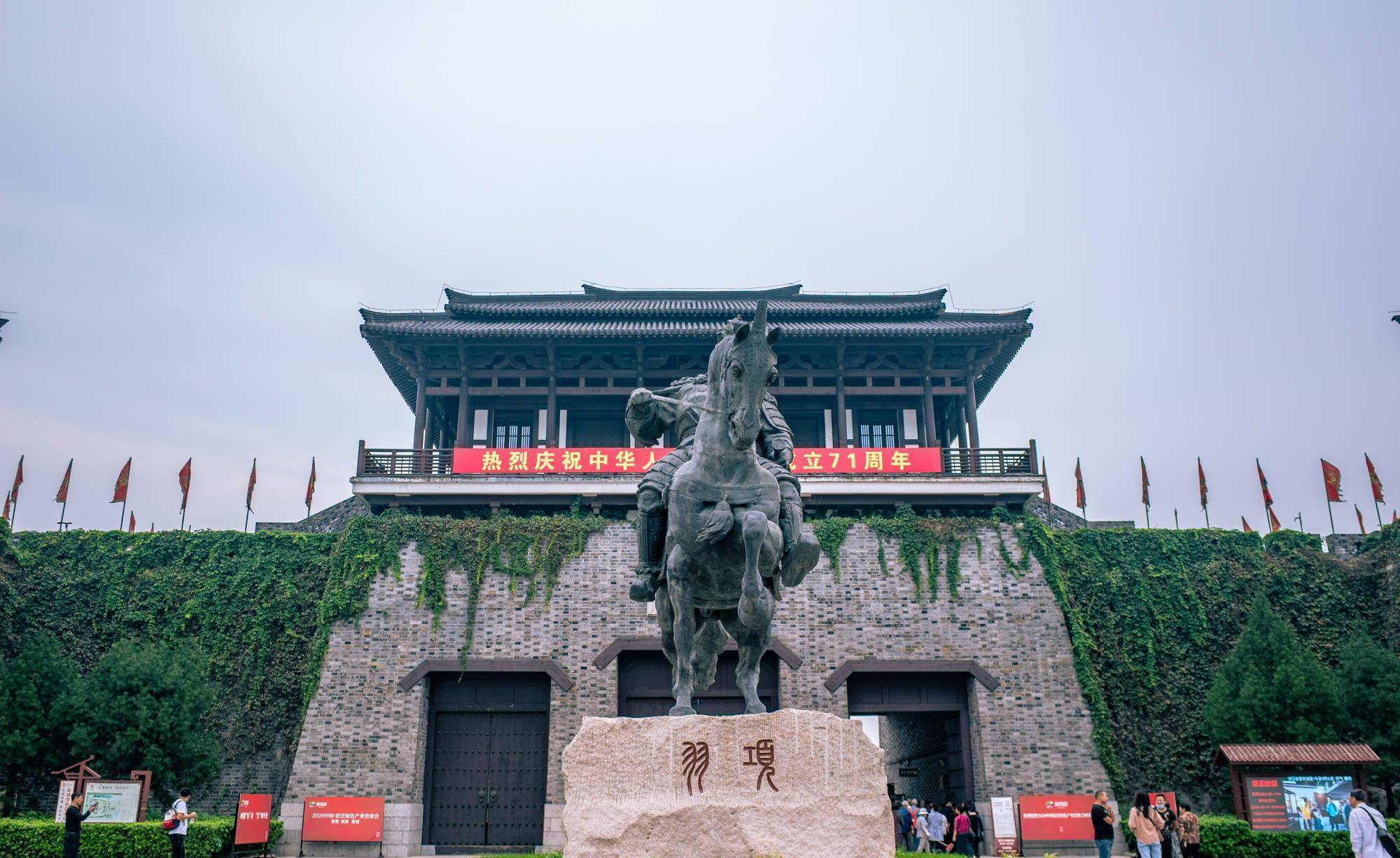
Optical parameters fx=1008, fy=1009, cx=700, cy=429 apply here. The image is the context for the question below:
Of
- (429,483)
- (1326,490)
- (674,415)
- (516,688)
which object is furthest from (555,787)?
(1326,490)

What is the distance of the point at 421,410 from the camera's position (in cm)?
2425

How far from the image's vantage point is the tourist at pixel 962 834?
50.6 ft

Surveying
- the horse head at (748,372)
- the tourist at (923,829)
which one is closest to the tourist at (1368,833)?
the horse head at (748,372)

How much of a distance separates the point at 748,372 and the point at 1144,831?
7703 mm

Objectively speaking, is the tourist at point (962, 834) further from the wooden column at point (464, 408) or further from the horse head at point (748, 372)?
the wooden column at point (464, 408)

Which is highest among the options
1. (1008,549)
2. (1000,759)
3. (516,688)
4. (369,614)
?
(1008,549)

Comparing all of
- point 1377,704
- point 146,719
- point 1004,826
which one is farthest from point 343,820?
point 1377,704

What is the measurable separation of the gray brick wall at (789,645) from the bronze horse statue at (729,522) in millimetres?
11711

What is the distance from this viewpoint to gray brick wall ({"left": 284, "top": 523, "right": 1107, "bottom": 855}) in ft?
59.7

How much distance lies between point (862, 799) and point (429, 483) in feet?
54.9

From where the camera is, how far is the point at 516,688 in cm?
1911

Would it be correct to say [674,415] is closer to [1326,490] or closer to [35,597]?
[35,597]

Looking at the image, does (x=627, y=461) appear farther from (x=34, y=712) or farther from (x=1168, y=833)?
(x=1168, y=833)

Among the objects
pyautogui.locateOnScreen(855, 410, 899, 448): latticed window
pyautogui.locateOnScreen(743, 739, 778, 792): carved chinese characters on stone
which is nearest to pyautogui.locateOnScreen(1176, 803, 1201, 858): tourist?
pyautogui.locateOnScreen(743, 739, 778, 792): carved chinese characters on stone
